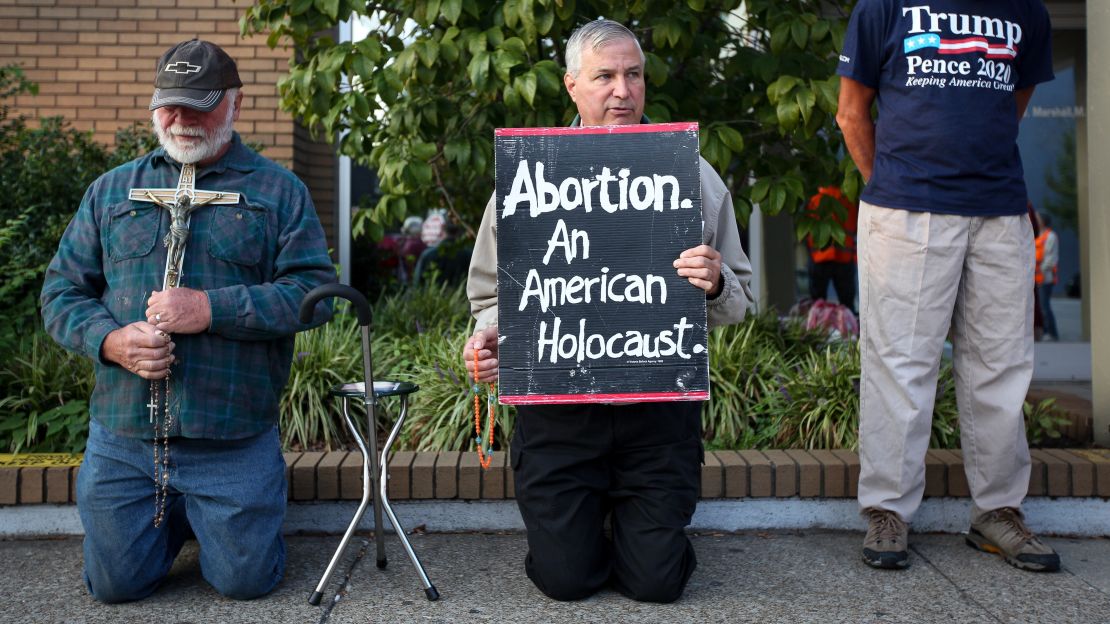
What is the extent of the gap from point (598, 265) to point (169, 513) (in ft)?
5.12

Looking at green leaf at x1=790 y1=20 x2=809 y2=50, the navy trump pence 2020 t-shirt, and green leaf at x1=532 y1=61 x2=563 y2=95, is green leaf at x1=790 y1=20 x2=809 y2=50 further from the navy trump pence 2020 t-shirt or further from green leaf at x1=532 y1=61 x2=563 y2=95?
green leaf at x1=532 y1=61 x2=563 y2=95

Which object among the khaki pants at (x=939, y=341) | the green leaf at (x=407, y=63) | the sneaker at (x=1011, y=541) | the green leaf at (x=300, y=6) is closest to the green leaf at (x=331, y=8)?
the green leaf at (x=300, y=6)

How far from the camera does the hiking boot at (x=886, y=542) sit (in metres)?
3.49

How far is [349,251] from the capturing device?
7.41 metres

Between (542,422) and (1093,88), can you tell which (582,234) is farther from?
(1093,88)

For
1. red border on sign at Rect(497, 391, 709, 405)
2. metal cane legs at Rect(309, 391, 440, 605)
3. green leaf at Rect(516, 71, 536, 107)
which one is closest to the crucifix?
metal cane legs at Rect(309, 391, 440, 605)

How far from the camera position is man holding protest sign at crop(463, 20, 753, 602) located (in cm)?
314

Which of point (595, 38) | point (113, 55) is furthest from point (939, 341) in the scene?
point (113, 55)

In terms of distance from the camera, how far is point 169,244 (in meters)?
3.17

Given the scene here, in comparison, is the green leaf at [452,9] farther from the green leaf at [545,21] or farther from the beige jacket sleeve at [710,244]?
the beige jacket sleeve at [710,244]

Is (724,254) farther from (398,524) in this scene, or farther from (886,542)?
(398,524)

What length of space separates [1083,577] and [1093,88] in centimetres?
215

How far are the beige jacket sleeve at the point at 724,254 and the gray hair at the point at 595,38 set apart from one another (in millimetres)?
462

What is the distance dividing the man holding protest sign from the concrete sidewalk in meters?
0.12
